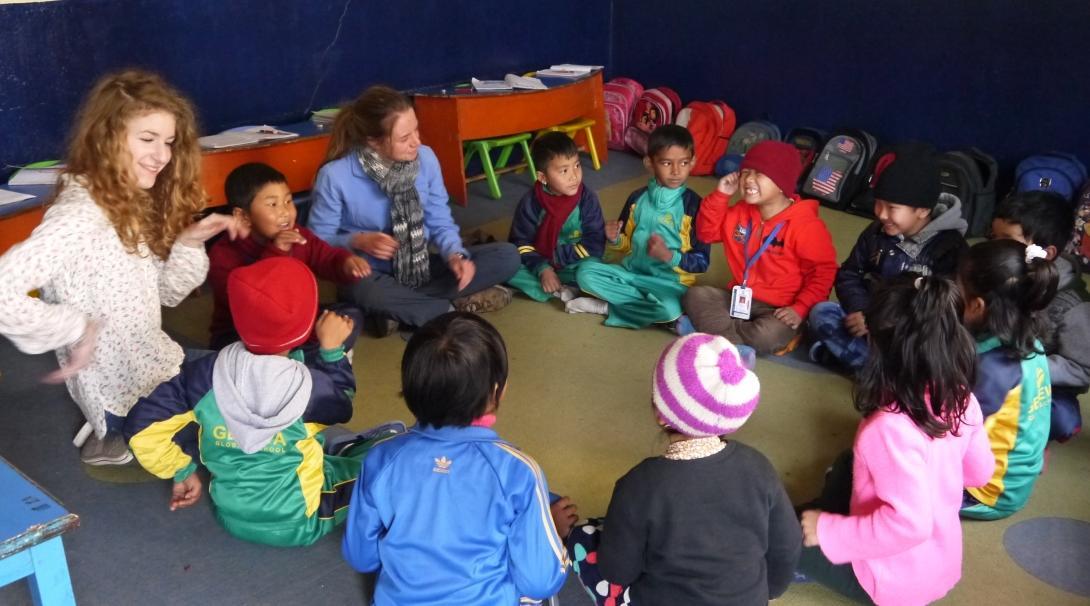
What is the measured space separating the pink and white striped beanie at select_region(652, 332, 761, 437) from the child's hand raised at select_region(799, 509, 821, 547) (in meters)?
0.49

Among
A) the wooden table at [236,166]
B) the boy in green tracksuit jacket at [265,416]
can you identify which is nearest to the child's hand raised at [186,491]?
the boy in green tracksuit jacket at [265,416]

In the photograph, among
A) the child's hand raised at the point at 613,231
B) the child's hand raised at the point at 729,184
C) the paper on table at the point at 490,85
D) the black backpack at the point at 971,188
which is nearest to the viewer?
the child's hand raised at the point at 729,184

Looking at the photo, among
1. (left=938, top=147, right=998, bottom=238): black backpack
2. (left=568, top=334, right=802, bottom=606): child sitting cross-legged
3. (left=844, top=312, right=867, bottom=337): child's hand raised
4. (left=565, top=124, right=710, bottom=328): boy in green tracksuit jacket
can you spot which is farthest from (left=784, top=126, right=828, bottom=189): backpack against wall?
(left=568, top=334, right=802, bottom=606): child sitting cross-legged

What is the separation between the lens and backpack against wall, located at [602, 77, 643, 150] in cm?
582

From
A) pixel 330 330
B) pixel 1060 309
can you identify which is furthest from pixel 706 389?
pixel 1060 309

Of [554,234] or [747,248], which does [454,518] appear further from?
[554,234]

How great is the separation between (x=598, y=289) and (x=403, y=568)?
196 centimetres

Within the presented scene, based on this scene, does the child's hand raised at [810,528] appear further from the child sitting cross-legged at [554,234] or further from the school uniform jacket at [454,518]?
the child sitting cross-legged at [554,234]

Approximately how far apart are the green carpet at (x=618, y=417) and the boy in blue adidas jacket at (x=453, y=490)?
17.5 inches

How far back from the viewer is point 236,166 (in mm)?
3801

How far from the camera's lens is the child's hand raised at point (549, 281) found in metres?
3.52

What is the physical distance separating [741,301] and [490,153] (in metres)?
2.76

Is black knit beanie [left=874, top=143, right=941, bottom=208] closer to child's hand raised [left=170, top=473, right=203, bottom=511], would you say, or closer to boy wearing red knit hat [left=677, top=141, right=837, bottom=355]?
boy wearing red knit hat [left=677, top=141, right=837, bottom=355]

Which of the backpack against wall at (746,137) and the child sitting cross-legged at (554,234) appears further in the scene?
the backpack against wall at (746,137)
